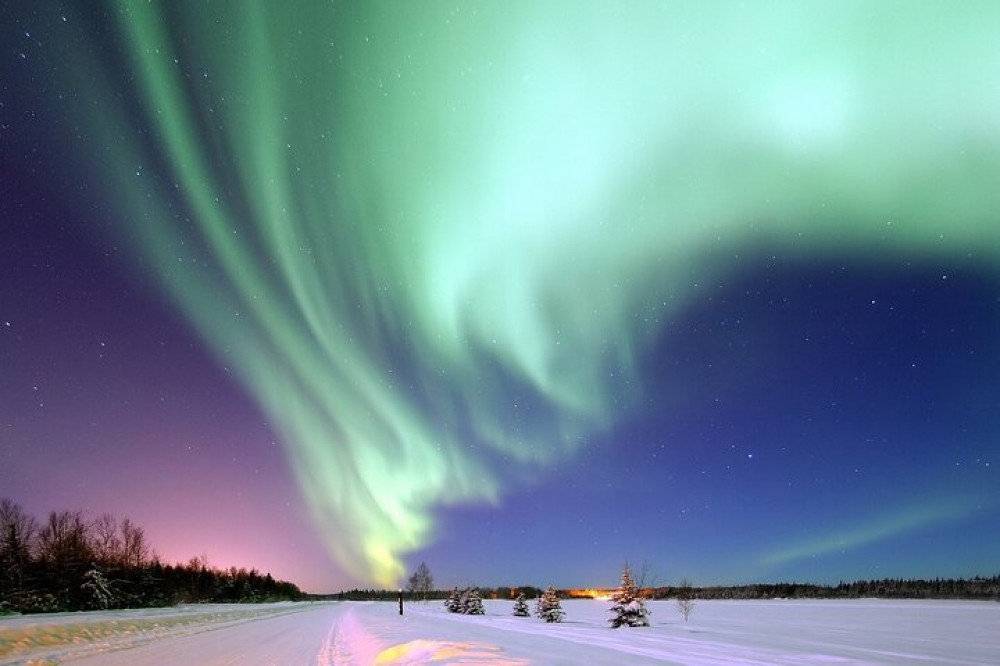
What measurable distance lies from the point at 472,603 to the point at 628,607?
29738mm

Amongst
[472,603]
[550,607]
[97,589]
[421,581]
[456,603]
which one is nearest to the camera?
[550,607]

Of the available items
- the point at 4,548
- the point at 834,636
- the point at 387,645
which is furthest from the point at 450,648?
the point at 4,548

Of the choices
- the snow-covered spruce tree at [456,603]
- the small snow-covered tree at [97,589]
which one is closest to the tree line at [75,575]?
the small snow-covered tree at [97,589]

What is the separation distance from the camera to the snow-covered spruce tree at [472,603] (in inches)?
2430

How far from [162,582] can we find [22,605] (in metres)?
43.2

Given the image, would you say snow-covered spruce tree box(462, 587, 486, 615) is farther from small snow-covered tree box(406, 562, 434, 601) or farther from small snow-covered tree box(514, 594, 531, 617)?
small snow-covered tree box(406, 562, 434, 601)

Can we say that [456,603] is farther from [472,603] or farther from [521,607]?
[521,607]

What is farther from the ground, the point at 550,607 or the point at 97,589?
the point at 550,607

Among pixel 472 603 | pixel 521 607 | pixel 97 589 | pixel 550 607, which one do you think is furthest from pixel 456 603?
pixel 97 589

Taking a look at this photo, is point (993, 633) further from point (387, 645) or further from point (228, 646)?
point (228, 646)

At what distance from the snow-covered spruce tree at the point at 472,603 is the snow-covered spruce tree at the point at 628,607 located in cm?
2720

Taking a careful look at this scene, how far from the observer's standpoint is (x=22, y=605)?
43.0 metres

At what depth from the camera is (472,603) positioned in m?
62.5

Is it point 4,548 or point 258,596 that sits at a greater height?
point 4,548
